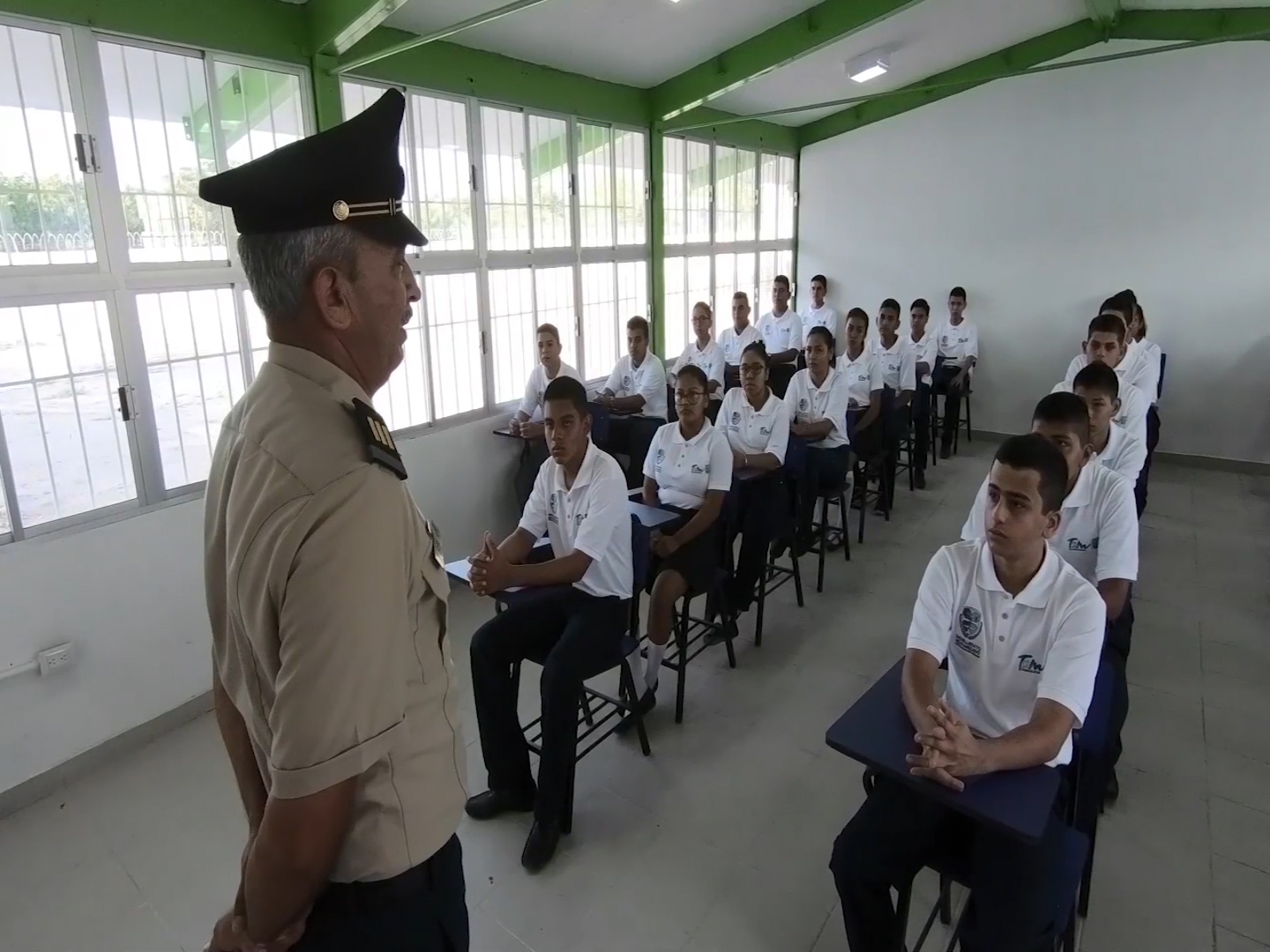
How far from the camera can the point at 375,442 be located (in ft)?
3.00

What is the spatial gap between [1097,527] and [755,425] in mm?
1987

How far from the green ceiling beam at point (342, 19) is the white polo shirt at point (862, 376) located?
3.57 meters

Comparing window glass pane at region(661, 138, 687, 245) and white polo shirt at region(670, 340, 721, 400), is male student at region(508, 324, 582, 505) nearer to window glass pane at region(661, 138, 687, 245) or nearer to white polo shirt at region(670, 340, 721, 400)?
white polo shirt at region(670, 340, 721, 400)

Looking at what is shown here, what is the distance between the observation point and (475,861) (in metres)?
2.50

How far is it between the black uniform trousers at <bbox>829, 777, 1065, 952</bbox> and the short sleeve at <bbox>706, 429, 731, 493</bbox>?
1751 millimetres

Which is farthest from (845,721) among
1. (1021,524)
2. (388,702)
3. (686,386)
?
(686,386)

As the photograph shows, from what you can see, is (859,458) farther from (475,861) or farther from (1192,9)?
(1192,9)

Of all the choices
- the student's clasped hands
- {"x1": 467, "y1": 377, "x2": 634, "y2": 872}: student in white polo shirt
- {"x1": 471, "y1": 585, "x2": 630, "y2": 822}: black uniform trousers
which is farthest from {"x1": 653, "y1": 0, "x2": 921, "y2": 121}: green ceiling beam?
the student's clasped hands

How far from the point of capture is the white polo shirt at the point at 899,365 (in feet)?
20.2

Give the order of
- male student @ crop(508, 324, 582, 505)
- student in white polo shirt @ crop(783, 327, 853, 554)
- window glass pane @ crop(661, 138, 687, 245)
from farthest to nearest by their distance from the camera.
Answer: window glass pane @ crop(661, 138, 687, 245), male student @ crop(508, 324, 582, 505), student in white polo shirt @ crop(783, 327, 853, 554)

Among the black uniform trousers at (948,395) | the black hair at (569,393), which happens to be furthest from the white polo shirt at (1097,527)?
the black uniform trousers at (948,395)

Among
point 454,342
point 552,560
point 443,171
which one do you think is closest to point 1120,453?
point 552,560

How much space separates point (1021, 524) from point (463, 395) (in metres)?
3.69

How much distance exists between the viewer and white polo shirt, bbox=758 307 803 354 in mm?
7750
